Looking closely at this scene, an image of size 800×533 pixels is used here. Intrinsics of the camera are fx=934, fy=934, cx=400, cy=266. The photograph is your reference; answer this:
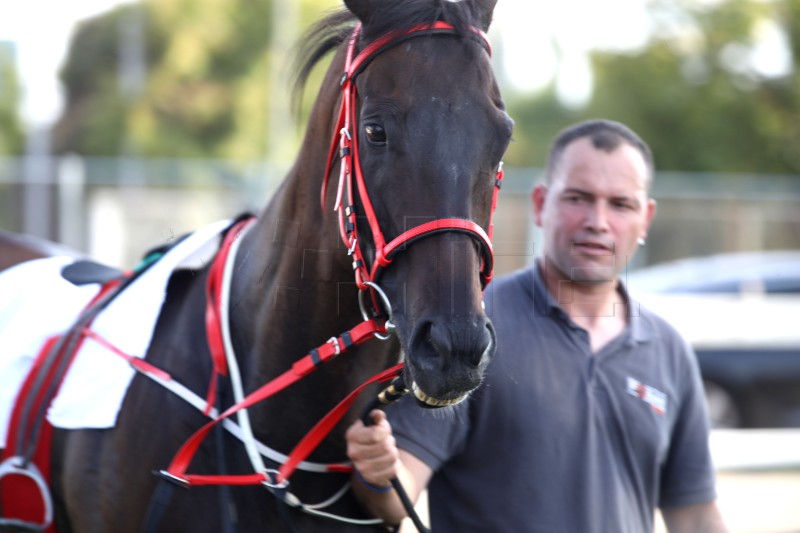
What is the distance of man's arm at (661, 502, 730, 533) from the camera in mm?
2933

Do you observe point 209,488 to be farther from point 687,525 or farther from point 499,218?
point 499,218

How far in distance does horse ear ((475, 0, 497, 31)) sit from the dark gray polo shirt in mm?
869

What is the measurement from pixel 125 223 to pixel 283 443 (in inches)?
421

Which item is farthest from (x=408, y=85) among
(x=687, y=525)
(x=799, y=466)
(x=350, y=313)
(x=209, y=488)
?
(x=799, y=466)

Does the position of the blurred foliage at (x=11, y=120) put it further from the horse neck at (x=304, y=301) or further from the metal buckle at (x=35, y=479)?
the horse neck at (x=304, y=301)

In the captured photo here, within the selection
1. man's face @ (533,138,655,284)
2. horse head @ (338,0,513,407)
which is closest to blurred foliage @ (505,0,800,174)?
man's face @ (533,138,655,284)

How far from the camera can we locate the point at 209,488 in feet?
7.99

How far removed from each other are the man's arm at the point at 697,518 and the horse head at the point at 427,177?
51.6 inches

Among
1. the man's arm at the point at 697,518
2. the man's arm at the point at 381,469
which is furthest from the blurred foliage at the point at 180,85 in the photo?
the man's arm at the point at 381,469

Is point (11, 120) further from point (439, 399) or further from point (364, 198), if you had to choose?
point (439, 399)

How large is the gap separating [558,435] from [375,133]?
3.57ft

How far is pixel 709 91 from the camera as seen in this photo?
74.2ft

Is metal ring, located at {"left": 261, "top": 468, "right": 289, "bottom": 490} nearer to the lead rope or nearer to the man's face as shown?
the lead rope

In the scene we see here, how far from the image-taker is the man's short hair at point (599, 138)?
2951 mm
